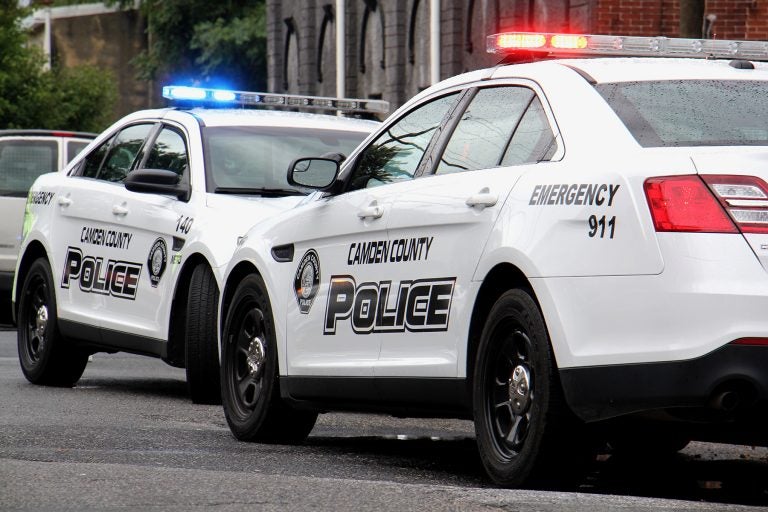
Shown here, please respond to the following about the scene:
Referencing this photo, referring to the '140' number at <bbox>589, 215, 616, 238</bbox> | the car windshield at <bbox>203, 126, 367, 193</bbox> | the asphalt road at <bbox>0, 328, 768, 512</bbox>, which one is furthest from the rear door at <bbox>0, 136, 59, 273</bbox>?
the '140' number at <bbox>589, 215, 616, 238</bbox>

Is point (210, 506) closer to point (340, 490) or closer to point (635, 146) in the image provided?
point (340, 490)

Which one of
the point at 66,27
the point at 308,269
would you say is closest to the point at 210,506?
the point at 308,269

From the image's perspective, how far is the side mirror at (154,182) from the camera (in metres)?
10.1

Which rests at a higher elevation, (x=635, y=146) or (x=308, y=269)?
(x=635, y=146)

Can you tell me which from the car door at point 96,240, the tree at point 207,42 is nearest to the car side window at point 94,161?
the car door at point 96,240

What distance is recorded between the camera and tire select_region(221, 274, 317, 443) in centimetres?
803

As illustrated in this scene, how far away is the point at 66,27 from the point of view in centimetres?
6675

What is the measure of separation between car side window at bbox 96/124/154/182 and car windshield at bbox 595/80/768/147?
549 cm

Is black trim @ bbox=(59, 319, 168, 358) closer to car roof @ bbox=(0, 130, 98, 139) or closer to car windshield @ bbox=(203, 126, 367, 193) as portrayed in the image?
car windshield @ bbox=(203, 126, 367, 193)

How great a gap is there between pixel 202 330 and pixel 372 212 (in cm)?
257

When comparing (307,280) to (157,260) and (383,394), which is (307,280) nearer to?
(383,394)

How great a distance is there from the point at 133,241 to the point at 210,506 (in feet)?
17.0

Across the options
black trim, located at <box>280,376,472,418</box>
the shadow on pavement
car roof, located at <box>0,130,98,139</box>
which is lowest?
the shadow on pavement

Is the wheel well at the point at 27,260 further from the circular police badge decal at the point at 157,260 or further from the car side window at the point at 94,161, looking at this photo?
the circular police badge decal at the point at 157,260
